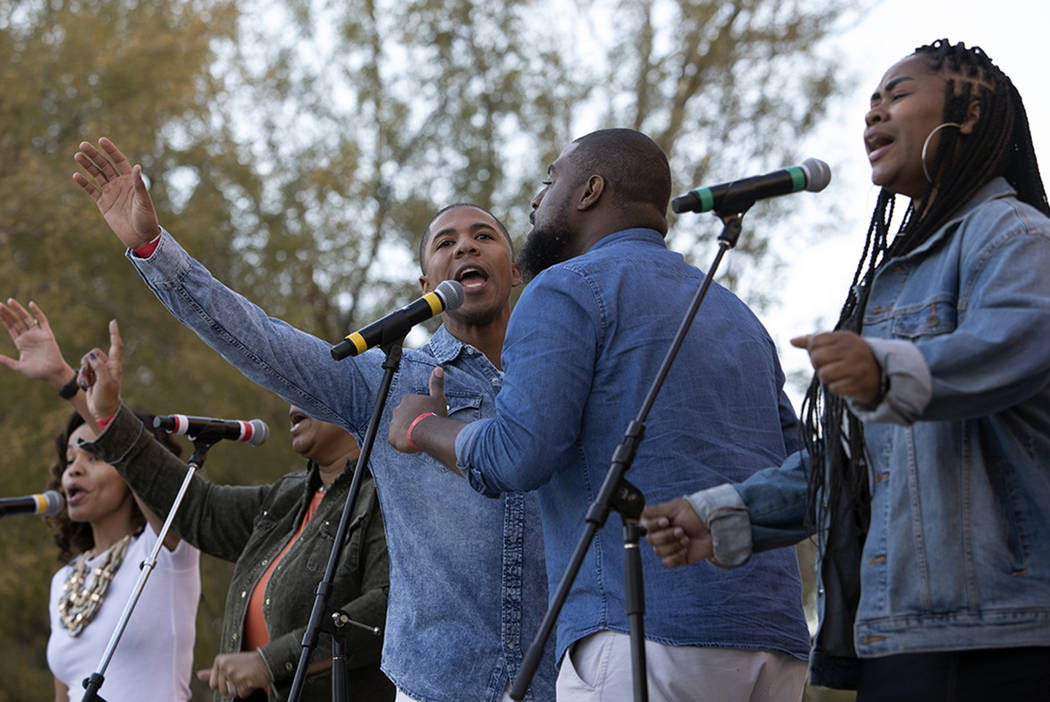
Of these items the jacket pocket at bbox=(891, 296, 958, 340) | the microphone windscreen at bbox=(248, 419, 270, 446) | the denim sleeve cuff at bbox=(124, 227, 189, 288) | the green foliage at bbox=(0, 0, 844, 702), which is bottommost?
the jacket pocket at bbox=(891, 296, 958, 340)

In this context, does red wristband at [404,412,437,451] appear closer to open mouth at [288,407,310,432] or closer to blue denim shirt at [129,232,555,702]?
blue denim shirt at [129,232,555,702]

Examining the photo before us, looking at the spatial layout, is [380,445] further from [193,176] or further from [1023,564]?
[193,176]

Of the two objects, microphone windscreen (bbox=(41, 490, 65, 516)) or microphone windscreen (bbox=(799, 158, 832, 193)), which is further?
microphone windscreen (bbox=(41, 490, 65, 516))

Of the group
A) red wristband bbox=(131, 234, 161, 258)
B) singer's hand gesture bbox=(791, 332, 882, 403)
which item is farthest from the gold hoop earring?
red wristband bbox=(131, 234, 161, 258)

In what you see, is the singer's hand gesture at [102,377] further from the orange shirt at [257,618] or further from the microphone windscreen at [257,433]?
the orange shirt at [257,618]

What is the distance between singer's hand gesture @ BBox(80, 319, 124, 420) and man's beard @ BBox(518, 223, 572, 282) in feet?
6.29

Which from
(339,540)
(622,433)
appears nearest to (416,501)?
(339,540)

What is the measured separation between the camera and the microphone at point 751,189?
2.70 metres

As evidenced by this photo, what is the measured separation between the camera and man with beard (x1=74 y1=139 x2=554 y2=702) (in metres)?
3.45

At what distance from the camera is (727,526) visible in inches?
101

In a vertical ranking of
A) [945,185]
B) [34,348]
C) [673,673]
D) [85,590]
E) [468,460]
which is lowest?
[673,673]

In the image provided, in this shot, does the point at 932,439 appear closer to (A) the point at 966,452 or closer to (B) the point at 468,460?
(A) the point at 966,452

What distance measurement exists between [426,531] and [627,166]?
1.17 meters

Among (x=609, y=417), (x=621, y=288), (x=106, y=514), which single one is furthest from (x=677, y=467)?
(x=106, y=514)
